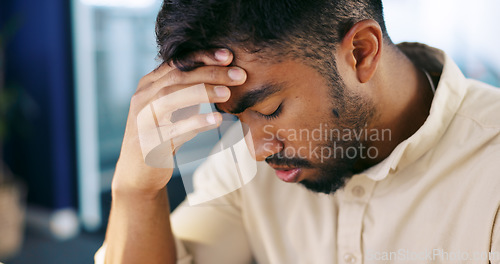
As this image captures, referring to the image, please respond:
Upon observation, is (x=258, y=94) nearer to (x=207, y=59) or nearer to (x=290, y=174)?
(x=207, y=59)

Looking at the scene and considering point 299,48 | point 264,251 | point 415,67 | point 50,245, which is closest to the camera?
point 299,48

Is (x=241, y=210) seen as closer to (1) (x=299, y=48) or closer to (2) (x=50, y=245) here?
(1) (x=299, y=48)

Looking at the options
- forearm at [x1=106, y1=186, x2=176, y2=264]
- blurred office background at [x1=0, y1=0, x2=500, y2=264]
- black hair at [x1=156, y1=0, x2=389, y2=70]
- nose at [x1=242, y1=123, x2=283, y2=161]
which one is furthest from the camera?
blurred office background at [x1=0, y1=0, x2=500, y2=264]

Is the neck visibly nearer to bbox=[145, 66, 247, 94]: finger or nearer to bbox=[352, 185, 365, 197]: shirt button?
bbox=[352, 185, 365, 197]: shirt button

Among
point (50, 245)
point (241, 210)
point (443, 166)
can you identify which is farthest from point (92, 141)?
point (443, 166)

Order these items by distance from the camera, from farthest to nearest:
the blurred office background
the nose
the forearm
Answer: the blurred office background < the forearm < the nose

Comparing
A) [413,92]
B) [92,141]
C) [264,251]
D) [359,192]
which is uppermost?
[413,92]

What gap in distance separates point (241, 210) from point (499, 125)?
605 millimetres

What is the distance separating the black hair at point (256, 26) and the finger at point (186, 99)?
0.14 feet

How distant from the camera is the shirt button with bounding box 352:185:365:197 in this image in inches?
33.9

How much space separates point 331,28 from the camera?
72cm

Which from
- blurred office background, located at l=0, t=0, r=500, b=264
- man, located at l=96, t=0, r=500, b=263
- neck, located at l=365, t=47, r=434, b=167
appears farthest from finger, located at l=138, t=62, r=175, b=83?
blurred office background, located at l=0, t=0, r=500, b=264

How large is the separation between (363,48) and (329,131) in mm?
162

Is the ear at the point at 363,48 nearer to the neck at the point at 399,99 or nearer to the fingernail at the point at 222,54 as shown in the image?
the neck at the point at 399,99
